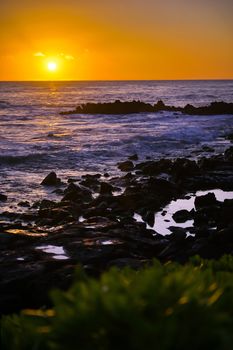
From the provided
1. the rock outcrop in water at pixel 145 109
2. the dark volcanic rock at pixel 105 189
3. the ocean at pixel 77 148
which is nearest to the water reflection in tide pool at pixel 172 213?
the dark volcanic rock at pixel 105 189

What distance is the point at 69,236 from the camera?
1029 cm

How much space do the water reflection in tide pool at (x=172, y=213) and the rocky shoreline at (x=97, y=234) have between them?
0.55ft

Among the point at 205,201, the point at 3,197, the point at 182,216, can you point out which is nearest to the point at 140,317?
the point at 182,216

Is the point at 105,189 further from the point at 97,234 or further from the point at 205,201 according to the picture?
the point at 97,234

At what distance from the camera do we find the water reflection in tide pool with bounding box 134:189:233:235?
12.1 meters

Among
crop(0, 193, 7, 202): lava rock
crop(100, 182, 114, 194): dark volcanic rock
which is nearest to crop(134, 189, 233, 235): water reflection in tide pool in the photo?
crop(100, 182, 114, 194): dark volcanic rock

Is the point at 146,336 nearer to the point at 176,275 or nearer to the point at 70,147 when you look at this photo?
the point at 176,275

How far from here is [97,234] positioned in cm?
1046

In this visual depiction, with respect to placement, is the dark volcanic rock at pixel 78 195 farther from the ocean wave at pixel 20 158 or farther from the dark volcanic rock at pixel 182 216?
the ocean wave at pixel 20 158

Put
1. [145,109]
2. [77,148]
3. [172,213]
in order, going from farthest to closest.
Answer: [145,109] → [77,148] → [172,213]

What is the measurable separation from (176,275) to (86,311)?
40cm

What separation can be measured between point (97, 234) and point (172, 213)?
12.3 ft

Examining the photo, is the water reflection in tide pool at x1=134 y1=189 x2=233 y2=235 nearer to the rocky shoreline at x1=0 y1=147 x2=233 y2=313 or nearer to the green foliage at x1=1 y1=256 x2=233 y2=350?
the rocky shoreline at x1=0 y1=147 x2=233 y2=313

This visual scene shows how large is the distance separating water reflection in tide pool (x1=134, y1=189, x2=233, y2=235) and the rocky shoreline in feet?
0.55
